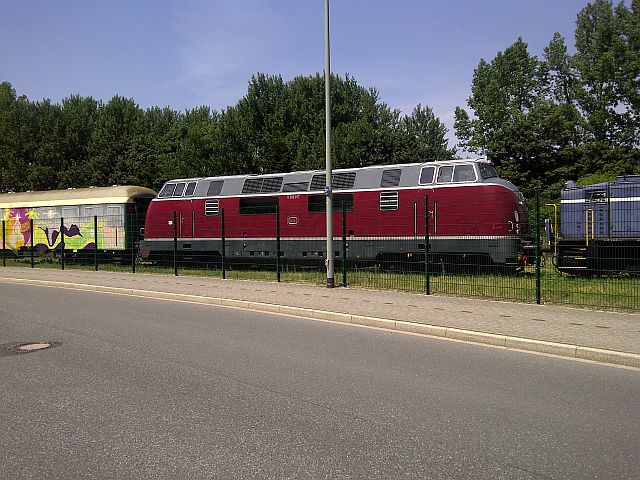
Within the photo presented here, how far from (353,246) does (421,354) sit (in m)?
10.7

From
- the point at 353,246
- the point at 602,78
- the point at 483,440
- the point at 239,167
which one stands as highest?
the point at 602,78

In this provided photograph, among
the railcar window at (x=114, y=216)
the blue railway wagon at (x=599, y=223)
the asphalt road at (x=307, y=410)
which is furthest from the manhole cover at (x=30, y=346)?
the railcar window at (x=114, y=216)

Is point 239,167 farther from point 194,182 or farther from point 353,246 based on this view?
point 353,246

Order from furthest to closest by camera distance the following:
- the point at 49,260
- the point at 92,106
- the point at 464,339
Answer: the point at 92,106 → the point at 49,260 → the point at 464,339

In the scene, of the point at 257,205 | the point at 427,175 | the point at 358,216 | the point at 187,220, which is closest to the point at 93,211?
the point at 187,220

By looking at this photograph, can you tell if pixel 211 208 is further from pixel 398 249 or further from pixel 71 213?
pixel 71 213

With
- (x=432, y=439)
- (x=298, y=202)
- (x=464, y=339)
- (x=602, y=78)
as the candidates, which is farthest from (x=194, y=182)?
(x=602, y=78)

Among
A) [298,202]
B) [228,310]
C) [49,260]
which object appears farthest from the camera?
[49,260]

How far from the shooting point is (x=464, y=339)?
9023 mm

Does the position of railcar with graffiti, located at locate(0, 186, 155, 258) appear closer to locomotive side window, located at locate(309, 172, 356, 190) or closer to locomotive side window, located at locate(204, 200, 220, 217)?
locomotive side window, located at locate(204, 200, 220, 217)

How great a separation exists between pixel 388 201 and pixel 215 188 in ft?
24.1

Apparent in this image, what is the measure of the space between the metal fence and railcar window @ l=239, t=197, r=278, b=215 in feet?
0.19

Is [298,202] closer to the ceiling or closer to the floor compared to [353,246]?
closer to the ceiling

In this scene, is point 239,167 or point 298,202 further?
point 239,167
